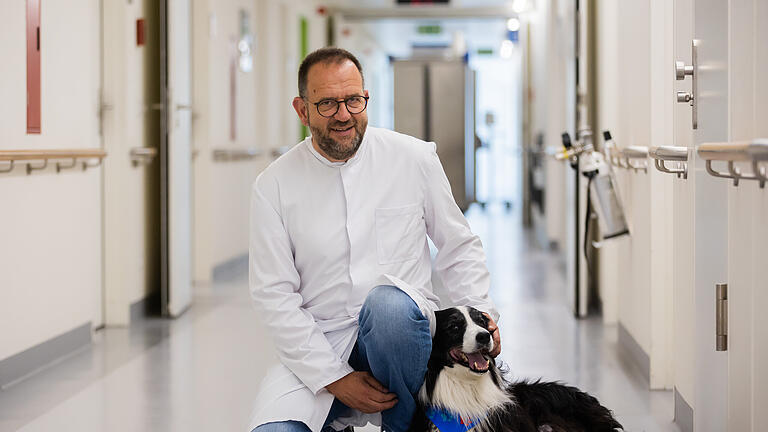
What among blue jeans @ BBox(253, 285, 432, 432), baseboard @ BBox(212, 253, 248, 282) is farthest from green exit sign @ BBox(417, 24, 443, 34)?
blue jeans @ BBox(253, 285, 432, 432)

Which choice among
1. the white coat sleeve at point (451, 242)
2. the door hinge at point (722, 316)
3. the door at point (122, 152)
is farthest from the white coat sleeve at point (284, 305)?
the door at point (122, 152)

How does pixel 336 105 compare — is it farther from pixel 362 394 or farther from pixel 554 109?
pixel 554 109

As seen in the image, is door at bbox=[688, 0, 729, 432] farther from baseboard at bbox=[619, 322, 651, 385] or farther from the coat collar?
baseboard at bbox=[619, 322, 651, 385]

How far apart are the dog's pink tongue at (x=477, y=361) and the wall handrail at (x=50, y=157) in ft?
7.30

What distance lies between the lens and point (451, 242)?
95.0 inches

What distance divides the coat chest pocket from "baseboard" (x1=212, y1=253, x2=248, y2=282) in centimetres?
485

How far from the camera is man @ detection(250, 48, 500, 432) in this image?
7.16ft

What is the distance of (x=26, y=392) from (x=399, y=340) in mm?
2117

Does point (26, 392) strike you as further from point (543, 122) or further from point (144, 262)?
point (543, 122)

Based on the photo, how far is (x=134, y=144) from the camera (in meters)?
5.29

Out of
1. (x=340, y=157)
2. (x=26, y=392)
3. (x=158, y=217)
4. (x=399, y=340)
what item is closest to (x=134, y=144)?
(x=158, y=217)

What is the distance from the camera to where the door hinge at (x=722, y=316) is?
2.30m

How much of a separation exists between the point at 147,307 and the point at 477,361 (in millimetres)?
3784

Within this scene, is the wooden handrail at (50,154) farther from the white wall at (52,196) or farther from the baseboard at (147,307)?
the baseboard at (147,307)
